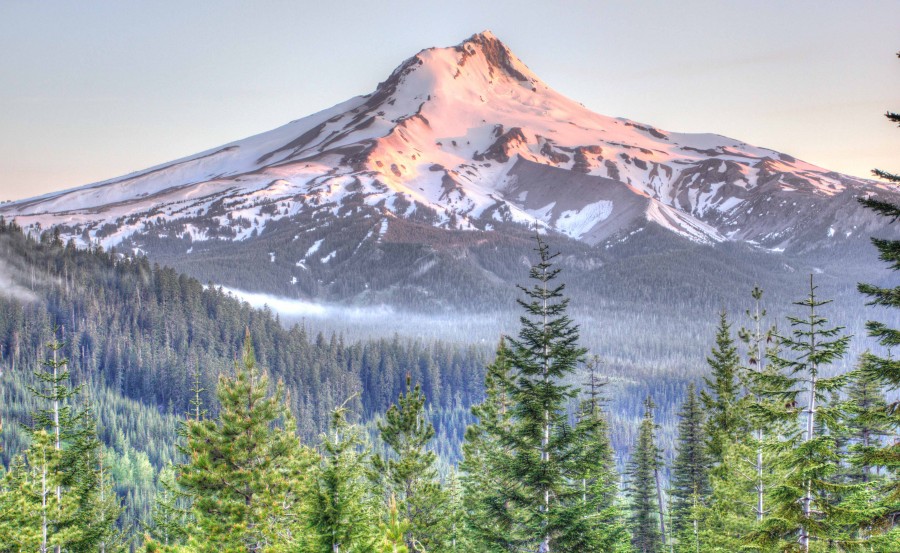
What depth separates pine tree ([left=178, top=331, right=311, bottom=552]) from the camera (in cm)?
2216

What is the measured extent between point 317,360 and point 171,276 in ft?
144

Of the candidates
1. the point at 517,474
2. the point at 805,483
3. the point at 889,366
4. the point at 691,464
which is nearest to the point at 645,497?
the point at 691,464

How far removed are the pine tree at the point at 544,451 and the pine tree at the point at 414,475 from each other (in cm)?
715

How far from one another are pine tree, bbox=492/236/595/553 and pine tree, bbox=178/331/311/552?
6574 millimetres

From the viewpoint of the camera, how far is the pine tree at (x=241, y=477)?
2216 cm

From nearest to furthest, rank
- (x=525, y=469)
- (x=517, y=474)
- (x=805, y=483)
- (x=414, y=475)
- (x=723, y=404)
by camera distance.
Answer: (x=805, y=483) < (x=525, y=469) < (x=517, y=474) < (x=414, y=475) < (x=723, y=404)

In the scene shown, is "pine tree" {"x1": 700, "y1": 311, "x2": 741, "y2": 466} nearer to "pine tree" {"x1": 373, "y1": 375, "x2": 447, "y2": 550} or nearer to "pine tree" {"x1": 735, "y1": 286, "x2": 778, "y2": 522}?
"pine tree" {"x1": 735, "y1": 286, "x2": 778, "y2": 522}

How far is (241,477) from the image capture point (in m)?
23.1

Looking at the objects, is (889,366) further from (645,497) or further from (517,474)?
(645,497)

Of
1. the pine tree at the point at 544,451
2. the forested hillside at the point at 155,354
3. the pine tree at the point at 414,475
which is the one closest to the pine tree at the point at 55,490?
the pine tree at the point at 414,475

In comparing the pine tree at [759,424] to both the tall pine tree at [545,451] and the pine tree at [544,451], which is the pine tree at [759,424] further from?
the pine tree at [544,451]

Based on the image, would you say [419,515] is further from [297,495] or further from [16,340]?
[16,340]

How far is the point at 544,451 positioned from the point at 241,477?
9212 mm

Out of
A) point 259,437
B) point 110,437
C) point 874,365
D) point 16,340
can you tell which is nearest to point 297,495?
point 259,437
